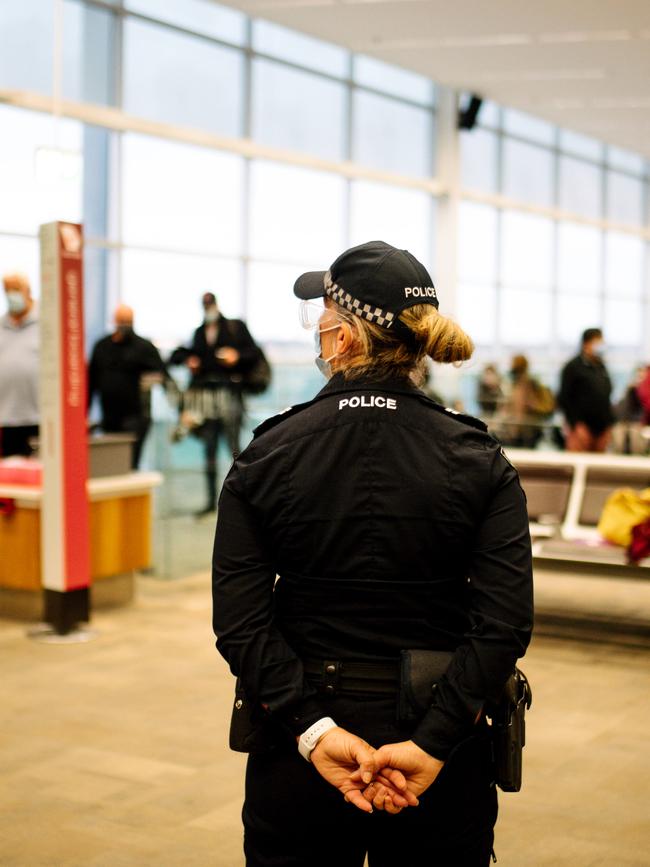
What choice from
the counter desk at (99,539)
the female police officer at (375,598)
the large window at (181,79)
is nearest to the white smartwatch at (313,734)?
the female police officer at (375,598)

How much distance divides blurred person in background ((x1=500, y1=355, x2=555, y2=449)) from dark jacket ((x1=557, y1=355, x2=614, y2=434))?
2.46 m

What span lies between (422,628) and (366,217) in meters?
14.5

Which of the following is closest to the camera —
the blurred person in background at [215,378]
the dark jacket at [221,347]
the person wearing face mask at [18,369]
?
the person wearing face mask at [18,369]

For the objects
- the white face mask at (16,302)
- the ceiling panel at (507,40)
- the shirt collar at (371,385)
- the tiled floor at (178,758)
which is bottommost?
the tiled floor at (178,758)

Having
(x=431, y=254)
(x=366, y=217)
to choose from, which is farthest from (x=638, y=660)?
(x=431, y=254)

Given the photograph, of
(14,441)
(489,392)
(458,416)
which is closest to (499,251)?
(489,392)

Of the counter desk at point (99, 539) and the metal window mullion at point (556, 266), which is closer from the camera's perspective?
the counter desk at point (99, 539)

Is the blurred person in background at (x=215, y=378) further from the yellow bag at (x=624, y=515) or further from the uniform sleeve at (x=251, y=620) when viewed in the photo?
the uniform sleeve at (x=251, y=620)

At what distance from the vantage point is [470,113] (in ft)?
55.2

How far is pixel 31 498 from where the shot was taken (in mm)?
6645

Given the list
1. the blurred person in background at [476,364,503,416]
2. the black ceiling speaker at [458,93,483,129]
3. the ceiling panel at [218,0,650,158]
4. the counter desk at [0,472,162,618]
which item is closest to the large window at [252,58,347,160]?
the ceiling panel at [218,0,650,158]

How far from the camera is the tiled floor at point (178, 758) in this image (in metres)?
3.67

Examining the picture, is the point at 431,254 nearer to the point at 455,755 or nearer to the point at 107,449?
the point at 107,449

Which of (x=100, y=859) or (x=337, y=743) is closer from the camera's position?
(x=337, y=743)
